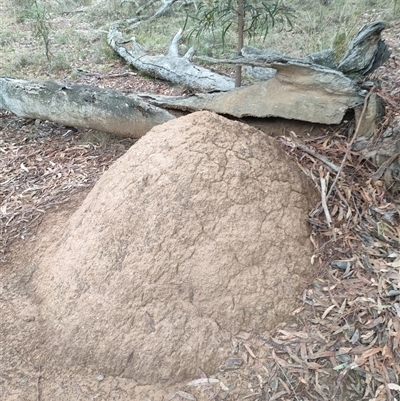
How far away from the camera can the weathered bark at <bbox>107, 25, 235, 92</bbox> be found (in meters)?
4.46

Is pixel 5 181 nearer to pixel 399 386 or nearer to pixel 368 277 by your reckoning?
pixel 368 277

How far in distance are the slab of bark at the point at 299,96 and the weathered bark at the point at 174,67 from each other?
3.50 feet

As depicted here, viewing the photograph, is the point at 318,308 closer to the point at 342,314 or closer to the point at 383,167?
the point at 342,314

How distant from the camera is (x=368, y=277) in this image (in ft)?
6.55

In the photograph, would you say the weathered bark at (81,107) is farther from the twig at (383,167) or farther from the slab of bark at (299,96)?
the twig at (383,167)

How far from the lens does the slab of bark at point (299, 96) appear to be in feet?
8.38

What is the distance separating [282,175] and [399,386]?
107 cm

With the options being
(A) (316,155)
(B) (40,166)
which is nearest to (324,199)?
(A) (316,155)

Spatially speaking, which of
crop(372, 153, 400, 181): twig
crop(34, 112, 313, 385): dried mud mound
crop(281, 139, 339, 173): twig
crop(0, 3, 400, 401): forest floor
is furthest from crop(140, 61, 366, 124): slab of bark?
crop(34, 112, 313, 385): dried mud mound

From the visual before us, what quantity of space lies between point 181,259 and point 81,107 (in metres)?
2.04

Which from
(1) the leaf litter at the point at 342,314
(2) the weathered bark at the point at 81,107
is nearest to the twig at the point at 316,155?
(1) the leaf litter at the point at 342,314

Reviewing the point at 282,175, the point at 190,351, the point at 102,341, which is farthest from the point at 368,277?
the point at 102,341

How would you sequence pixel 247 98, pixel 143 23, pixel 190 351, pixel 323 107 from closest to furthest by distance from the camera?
pixel 190 351 < pixel 323 107 < pixel 247 98 < pixel 143 23

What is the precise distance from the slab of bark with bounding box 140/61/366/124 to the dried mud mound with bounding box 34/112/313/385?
0.55 meters
